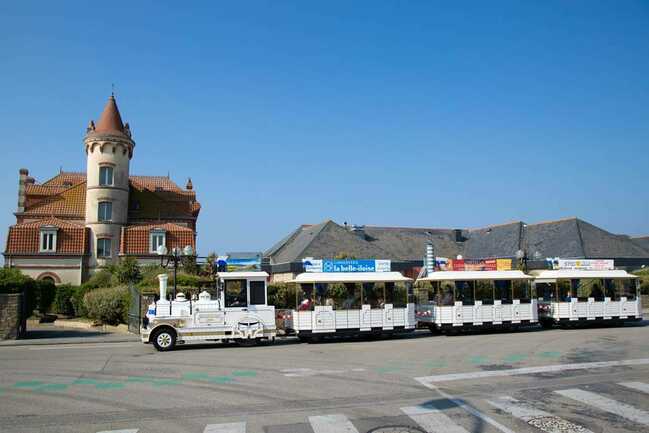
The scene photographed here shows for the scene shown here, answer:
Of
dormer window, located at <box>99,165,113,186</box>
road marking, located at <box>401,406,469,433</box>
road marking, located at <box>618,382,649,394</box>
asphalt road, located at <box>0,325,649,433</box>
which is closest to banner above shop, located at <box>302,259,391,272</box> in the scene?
asphalt road, located at <box>0,325,649,433</box>

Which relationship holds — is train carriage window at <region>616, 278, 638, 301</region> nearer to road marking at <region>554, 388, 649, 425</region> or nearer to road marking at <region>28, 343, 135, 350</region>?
road marking at <region>554, 388, 649, 425</region>

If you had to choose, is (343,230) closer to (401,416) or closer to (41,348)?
(41,348)

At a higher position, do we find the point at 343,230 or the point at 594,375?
the point at 343,230

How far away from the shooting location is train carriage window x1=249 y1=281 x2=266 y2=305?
18.9 meters

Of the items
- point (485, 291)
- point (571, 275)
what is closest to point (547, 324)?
point (571, 275)

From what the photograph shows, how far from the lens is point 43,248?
4175 cm

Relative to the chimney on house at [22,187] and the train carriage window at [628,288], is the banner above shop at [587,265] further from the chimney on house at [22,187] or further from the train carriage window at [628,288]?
the chimney on house at [22,187]

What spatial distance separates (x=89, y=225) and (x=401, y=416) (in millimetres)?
41030

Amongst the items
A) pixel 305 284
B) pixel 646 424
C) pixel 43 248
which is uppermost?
pixel 43 248

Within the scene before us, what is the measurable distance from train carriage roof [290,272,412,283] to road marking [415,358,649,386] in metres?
9.01

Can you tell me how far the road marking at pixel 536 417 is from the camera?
7.71m

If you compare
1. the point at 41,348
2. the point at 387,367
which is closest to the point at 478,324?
the point at 387,367

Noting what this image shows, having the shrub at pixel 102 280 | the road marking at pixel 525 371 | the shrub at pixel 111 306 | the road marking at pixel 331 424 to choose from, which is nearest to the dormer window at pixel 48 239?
the shrub at pixel 102 280

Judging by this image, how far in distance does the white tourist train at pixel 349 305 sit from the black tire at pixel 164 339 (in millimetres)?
4604
